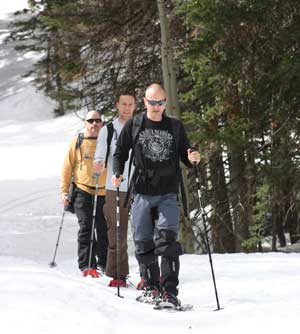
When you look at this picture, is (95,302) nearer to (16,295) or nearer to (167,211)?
(16,295)

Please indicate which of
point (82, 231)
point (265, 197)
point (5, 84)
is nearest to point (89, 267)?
point (82, 231)

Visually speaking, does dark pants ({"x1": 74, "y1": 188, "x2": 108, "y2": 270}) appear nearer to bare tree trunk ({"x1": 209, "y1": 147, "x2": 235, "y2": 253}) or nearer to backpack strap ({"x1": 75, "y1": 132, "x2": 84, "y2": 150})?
backpack strap ({"x1": 75, "y1": 132, "x2": 84, "y2": 150})

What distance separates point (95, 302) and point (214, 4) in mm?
6811

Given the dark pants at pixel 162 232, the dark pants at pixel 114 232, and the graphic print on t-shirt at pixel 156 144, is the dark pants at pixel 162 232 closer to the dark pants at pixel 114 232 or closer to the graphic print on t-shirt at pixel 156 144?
the graphic print on t-shirt at pixel 156 144

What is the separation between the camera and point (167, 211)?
6258mm

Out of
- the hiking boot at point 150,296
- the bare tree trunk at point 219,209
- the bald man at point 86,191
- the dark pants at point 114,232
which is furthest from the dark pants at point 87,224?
the bare tree trunk at point 219,209

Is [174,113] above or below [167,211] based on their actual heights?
above

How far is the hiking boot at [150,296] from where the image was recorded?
6.29 meters

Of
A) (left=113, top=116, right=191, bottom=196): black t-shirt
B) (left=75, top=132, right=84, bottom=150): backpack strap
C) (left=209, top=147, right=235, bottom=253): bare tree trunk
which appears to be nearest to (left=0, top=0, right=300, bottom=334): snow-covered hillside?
(left=113, top=116, right=191, bottom=196): black t-shirt

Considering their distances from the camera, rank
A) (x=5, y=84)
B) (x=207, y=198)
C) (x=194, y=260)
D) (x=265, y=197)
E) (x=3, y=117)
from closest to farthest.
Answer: (x=194, y=260) < (x=265, y=197) < (x=207, y=198) < (x=3, y=117) < (x=5, y=84)

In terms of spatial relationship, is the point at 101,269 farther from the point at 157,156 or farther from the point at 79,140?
the point at 157,156

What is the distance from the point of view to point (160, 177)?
6215 mm

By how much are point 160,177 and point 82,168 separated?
2.43m

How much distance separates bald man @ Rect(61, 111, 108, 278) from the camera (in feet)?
27.5
